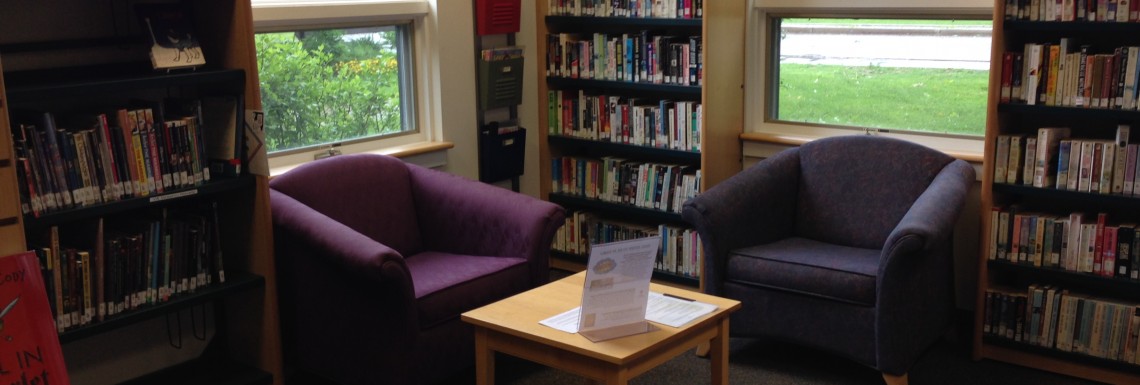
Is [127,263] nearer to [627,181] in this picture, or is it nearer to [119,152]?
[119,152]

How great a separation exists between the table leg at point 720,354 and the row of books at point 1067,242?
127 cm

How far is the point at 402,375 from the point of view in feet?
11.4

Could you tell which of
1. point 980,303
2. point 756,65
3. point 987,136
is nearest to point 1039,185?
point 987,136

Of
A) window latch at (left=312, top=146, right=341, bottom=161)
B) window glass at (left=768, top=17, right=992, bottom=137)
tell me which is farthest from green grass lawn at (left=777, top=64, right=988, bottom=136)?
window latch at (left=312, top=146, right=341, bottom=161)

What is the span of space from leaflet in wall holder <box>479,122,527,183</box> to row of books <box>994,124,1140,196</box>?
2095 millimetres

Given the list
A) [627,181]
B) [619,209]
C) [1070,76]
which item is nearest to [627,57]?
[627,181]

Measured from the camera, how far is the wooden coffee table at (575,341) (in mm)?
2857

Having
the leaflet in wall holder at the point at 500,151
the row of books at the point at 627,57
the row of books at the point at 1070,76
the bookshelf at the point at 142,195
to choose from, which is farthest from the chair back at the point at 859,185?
the bookshelf at the point at 142,195

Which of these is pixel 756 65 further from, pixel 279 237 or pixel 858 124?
pixel 279 237

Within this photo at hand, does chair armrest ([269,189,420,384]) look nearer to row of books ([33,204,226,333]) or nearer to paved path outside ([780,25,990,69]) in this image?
row of books ([33,204,226,333])

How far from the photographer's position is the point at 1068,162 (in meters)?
3.75

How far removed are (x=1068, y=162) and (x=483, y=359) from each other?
213cm

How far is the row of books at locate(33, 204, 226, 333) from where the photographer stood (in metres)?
3.04

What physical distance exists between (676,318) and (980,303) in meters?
1.49
